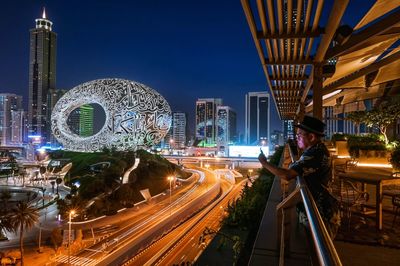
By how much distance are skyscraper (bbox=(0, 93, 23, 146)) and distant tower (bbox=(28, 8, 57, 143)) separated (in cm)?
1550

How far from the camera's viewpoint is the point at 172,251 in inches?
629

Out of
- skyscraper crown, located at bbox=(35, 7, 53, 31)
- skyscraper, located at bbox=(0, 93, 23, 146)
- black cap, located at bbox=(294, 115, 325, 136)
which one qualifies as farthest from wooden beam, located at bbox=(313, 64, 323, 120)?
skyscraper crown, located at bbox=(35, 7, 53, 31)

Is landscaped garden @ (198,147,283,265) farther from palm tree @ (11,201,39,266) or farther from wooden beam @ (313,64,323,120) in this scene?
palm tree @ (11,201,39,266)

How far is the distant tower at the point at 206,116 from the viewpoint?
128000 mm

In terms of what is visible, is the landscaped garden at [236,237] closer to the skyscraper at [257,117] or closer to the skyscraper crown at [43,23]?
the skyscraper at [257,117]

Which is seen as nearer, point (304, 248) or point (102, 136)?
point (304, 248)

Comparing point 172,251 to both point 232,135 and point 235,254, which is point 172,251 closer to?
point 235,254

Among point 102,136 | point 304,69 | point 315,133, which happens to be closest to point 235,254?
point 315,133

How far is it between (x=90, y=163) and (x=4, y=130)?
419 feet

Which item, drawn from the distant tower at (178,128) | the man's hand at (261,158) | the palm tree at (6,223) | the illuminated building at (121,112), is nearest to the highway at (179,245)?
the palm tree at (6,223)

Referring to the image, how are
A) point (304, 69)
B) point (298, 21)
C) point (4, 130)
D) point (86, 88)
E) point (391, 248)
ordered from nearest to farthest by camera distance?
point (391, 248)
point (298, 21)
point (304, 69)
point (86, 88)
point (4, 130)

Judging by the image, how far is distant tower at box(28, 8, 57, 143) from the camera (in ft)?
424

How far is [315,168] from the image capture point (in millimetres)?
2105

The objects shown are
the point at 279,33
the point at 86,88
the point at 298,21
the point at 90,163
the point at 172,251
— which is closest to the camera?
the point at 298,21
